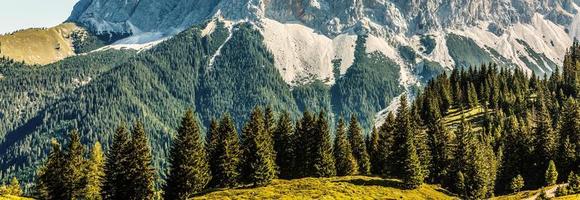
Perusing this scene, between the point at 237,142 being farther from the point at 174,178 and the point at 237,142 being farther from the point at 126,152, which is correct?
the point at 126,152

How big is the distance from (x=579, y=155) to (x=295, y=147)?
57529 mm

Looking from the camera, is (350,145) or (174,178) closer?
(174,178)

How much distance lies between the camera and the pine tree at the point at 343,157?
121 meters

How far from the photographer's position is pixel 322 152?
374 feet

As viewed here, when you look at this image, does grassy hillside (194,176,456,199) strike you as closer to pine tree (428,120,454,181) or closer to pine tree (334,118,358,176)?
pine tree (428,120,454,181)

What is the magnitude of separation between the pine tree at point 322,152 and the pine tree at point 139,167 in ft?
111

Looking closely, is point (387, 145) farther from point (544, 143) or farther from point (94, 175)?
point (94, 175)

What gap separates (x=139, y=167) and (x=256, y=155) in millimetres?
19664

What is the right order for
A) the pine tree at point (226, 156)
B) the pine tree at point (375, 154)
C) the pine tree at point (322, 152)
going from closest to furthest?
1. the pine tree at point (226, 156)
2. the pine tree at point (322, 152)
3. the pine tree at point (375, 154)

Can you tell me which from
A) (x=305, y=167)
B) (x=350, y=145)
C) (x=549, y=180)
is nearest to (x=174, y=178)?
(x=305, y=167)

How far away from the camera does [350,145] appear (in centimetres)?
12875

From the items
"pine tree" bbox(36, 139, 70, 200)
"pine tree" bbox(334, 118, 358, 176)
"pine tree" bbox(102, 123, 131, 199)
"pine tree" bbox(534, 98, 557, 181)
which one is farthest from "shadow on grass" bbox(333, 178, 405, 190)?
"pine tree" bbox(36, 139, 70, 200)

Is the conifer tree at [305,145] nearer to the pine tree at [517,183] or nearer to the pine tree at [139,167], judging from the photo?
the pine tree at [139,167]

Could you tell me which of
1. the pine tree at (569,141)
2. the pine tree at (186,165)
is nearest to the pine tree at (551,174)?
the pine tree at (569,141)
